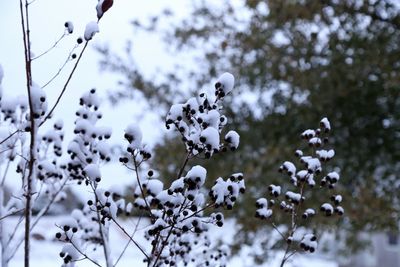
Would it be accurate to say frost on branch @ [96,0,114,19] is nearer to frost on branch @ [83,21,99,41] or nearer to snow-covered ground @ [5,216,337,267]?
frost on branch @ [83,21,99,41]

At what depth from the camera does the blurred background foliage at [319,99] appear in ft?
16.8

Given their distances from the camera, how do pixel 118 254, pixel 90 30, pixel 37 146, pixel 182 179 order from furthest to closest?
pixel 118 254 → pixel 37 146 → pixel 90 30 → pixel 182 179

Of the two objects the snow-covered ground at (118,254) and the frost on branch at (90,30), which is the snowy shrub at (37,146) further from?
the snow-covered ground at (118,254)

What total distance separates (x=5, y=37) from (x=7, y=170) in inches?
27.6

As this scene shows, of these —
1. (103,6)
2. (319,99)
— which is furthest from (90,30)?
(319,99)

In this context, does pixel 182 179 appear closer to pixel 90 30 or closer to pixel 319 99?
pixel 90 30

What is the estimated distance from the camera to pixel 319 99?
5.17 m

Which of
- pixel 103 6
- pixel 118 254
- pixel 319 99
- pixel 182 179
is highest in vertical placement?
pixel 118 254

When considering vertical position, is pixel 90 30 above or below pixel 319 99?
below

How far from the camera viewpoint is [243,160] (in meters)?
5.67

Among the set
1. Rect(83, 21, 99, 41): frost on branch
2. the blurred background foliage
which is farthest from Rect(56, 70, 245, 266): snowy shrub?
the blurred background foliage

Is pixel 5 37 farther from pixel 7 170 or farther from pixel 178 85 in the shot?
pixel 178 85

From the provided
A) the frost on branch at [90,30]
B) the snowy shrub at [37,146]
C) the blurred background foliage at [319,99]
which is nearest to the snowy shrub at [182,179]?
the snowy shrub at [37,146]

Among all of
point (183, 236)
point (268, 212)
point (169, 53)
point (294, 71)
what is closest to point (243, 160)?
point (294, 71)
